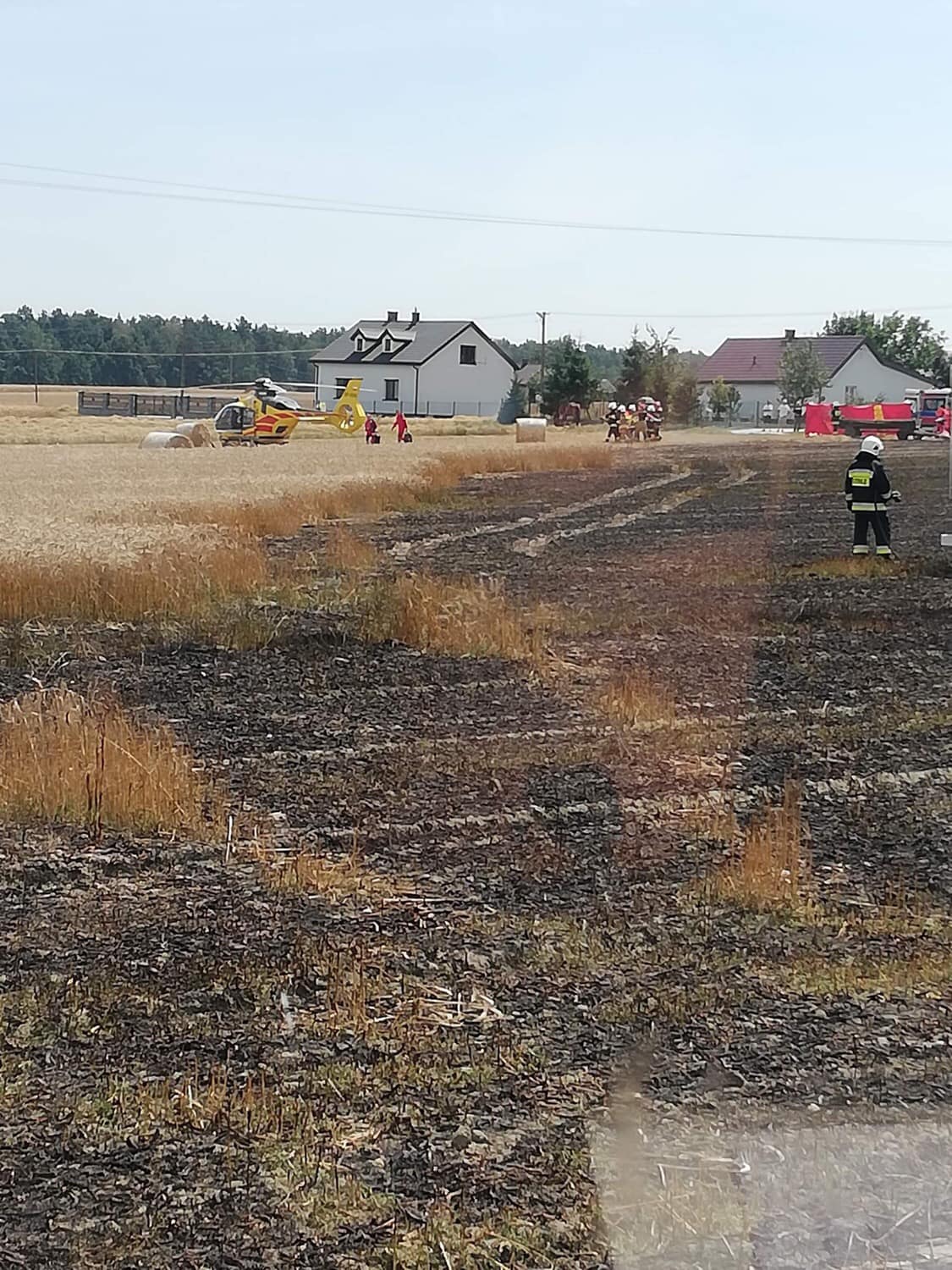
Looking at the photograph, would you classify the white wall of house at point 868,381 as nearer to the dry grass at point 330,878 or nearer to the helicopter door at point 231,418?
the helicopter door at point 231,418

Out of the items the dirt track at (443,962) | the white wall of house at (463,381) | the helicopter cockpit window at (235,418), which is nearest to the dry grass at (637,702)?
the dirt track at (443,962)

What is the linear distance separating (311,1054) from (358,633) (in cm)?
790

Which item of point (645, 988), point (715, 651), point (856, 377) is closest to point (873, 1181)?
point (645, 988)

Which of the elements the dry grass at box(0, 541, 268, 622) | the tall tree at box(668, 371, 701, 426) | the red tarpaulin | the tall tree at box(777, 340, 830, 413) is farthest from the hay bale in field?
the tall tree at box(777, 340, 830, 413)

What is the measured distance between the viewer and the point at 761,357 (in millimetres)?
103188

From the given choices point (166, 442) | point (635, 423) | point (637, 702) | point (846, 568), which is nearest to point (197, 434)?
point (166, 442)

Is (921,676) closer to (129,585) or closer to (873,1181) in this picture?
(129,585)

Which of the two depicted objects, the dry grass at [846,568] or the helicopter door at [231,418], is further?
the helicopter door at [231,418]

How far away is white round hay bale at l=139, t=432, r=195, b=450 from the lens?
175 ft

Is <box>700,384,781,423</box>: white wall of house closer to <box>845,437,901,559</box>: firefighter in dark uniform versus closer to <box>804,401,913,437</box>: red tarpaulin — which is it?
<box>804,401,913,437</box>: red tarpaulin

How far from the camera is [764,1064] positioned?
4703 millimetres

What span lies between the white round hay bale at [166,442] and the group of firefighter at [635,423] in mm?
16671

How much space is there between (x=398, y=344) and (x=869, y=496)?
273ft

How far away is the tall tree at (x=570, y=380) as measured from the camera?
8431 cm
